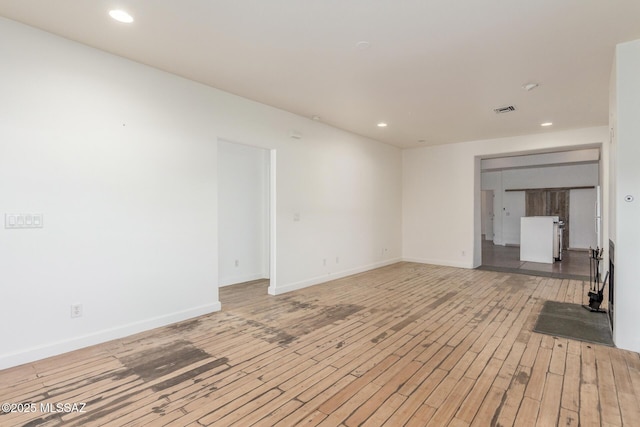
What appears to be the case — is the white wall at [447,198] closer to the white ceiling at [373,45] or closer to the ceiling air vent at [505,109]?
the ceiling air vent at [505,109]

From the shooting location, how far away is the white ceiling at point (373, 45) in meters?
2.41

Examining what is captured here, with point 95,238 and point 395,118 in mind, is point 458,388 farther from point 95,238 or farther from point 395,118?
point 395,118

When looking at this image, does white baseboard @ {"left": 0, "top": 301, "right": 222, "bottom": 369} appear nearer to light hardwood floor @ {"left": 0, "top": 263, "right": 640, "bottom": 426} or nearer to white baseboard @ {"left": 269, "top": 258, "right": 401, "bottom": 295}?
light hardwood floor @ {"left": 0, "top": 263, "right": 640, "bottom": 426}

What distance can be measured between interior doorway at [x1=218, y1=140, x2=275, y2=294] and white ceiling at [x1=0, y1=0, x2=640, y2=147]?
1.46m

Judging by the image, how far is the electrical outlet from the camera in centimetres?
293

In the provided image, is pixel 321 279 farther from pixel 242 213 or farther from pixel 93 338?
pixel 93 338

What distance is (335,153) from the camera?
19.6 ft

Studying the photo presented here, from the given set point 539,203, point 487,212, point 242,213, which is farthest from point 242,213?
point 487,212

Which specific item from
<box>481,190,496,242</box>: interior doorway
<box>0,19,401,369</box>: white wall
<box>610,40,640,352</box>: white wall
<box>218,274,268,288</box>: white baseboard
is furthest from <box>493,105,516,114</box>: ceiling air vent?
<box>481,190,496,242</box>: interior doorway

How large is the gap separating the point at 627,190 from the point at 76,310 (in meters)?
5.13

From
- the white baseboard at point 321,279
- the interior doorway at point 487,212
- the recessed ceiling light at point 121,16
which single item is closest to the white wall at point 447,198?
the white baseboard at point 321,279

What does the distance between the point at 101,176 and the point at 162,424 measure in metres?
2.29

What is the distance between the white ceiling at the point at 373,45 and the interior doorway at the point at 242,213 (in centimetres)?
146

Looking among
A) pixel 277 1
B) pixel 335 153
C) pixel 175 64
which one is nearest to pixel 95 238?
pixel 175 64
